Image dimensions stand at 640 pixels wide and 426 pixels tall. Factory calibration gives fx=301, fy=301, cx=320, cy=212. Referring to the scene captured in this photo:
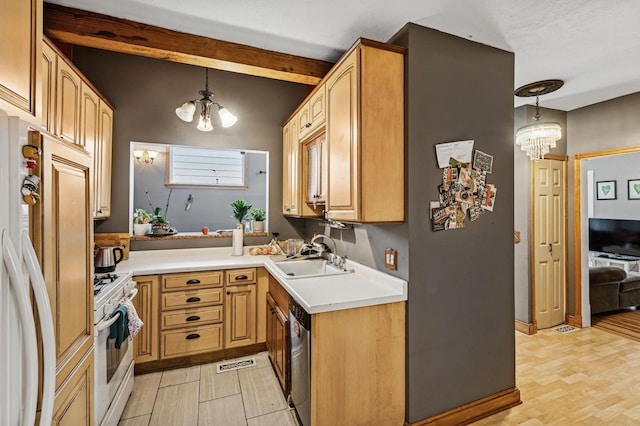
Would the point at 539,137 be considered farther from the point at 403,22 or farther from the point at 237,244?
the point at 237,244

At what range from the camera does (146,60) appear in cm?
308

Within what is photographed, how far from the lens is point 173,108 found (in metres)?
3.19

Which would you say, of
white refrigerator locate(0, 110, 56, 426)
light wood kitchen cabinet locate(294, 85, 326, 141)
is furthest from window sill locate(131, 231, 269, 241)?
white refrigerator locate(0, 110, 56, 426)

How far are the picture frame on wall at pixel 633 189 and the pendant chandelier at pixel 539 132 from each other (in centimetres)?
406

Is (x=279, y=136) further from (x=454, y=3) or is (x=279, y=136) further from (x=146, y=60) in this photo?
(x=454, y=3)

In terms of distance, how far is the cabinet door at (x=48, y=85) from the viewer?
1764 millimetres

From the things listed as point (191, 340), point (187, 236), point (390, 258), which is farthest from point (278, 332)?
point (187, 236)

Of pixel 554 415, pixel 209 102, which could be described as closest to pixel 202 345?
pixel 209 102

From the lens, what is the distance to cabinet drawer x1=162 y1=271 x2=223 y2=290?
2.65 metres

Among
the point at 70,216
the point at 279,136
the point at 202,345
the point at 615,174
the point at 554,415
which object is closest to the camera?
the point at 70,216

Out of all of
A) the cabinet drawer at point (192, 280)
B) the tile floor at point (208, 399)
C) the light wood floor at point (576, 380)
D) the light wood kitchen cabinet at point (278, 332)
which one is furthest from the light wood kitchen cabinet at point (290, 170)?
the light wood floor at point (576, 380)

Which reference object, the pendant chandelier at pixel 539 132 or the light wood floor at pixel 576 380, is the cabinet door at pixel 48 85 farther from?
the pendant chandelier at pixel 539 132

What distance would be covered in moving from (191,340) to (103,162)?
1785 millimetres

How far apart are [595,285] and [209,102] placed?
5.05 metres
